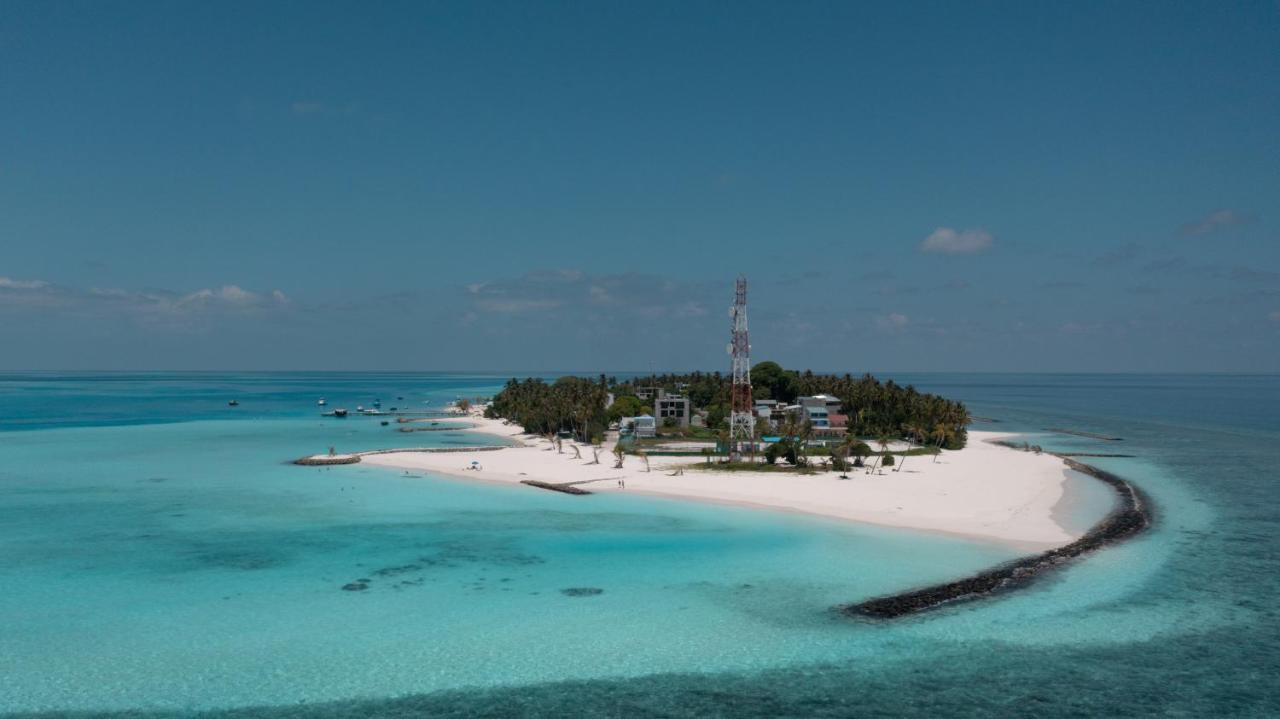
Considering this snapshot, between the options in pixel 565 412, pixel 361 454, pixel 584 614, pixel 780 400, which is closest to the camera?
pixel 584 614

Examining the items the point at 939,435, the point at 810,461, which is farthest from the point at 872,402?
the point at 810,461

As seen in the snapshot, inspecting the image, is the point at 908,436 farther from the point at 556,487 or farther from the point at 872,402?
the point at 556,487

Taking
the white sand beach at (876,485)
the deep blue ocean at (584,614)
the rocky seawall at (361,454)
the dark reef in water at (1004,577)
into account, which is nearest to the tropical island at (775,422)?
the white sand beach at (876,485)

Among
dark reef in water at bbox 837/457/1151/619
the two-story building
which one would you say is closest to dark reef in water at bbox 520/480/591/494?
dark reef in water at bbox 837/457/1151/619

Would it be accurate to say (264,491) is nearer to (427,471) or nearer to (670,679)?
(427,471)

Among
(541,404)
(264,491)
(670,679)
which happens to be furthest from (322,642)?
(541,404)
